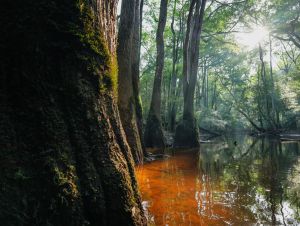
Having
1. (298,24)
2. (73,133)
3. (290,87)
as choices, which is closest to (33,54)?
(73,133)

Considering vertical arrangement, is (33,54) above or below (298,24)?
below

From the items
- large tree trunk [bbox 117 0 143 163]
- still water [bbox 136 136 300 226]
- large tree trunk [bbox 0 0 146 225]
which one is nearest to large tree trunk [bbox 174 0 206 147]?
large tree trunk [bbox 117 0 143 163]

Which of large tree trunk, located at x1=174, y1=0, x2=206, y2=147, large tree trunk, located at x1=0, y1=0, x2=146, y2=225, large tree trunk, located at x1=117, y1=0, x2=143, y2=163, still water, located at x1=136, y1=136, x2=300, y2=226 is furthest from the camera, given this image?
large tree trunk, located at x1=174, y1=0, x2=206, y2=147

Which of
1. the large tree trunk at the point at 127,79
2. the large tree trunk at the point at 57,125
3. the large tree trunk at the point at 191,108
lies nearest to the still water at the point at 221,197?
the large tree trunk at the point at 127,79

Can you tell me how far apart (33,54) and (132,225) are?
135cm

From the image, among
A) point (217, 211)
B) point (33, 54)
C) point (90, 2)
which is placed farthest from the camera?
point (217, 211)

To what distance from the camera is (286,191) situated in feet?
14.3

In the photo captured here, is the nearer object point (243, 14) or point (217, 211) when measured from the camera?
point (217, 211)

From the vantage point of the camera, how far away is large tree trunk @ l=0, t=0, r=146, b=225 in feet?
5.10

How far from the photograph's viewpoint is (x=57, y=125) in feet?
5.85

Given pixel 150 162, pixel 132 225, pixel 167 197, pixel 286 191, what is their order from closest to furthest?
pixel 132 225
pixel 167 197
pixel 286 191
pixel 150 162

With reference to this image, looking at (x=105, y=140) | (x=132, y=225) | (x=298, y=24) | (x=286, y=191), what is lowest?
(x=286, y=191)

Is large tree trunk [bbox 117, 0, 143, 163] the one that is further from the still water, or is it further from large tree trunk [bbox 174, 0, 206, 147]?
large tree trunk [bbox 174, 0, 206, 147]

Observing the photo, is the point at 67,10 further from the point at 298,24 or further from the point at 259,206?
the point at 298,24
